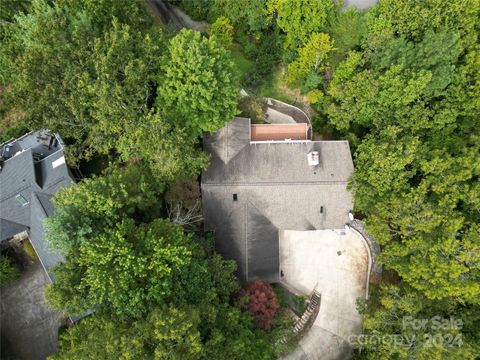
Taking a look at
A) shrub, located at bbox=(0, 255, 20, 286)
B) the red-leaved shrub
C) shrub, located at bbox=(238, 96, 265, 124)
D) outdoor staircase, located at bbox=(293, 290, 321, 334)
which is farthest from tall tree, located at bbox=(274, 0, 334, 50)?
shrub, located at bbox=(0, 255, 20, 286)

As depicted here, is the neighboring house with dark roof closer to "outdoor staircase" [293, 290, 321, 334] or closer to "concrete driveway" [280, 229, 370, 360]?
"concrete driveway" [280, 229, 370, 360]

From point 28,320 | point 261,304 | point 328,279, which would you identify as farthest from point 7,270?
point 328,279

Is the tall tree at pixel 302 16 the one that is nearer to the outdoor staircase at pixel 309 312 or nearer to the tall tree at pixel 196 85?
the tall tree at pixel 196 85

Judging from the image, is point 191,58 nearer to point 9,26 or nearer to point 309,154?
point 309,154

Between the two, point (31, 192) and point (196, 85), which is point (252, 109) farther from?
point (31, 192)

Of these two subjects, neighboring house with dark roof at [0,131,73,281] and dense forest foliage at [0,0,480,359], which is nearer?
dense forest foliage at [0,0,480,359]

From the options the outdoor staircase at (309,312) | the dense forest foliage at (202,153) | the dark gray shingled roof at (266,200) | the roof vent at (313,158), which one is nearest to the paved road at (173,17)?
the dense forest foliage at (202,153)
